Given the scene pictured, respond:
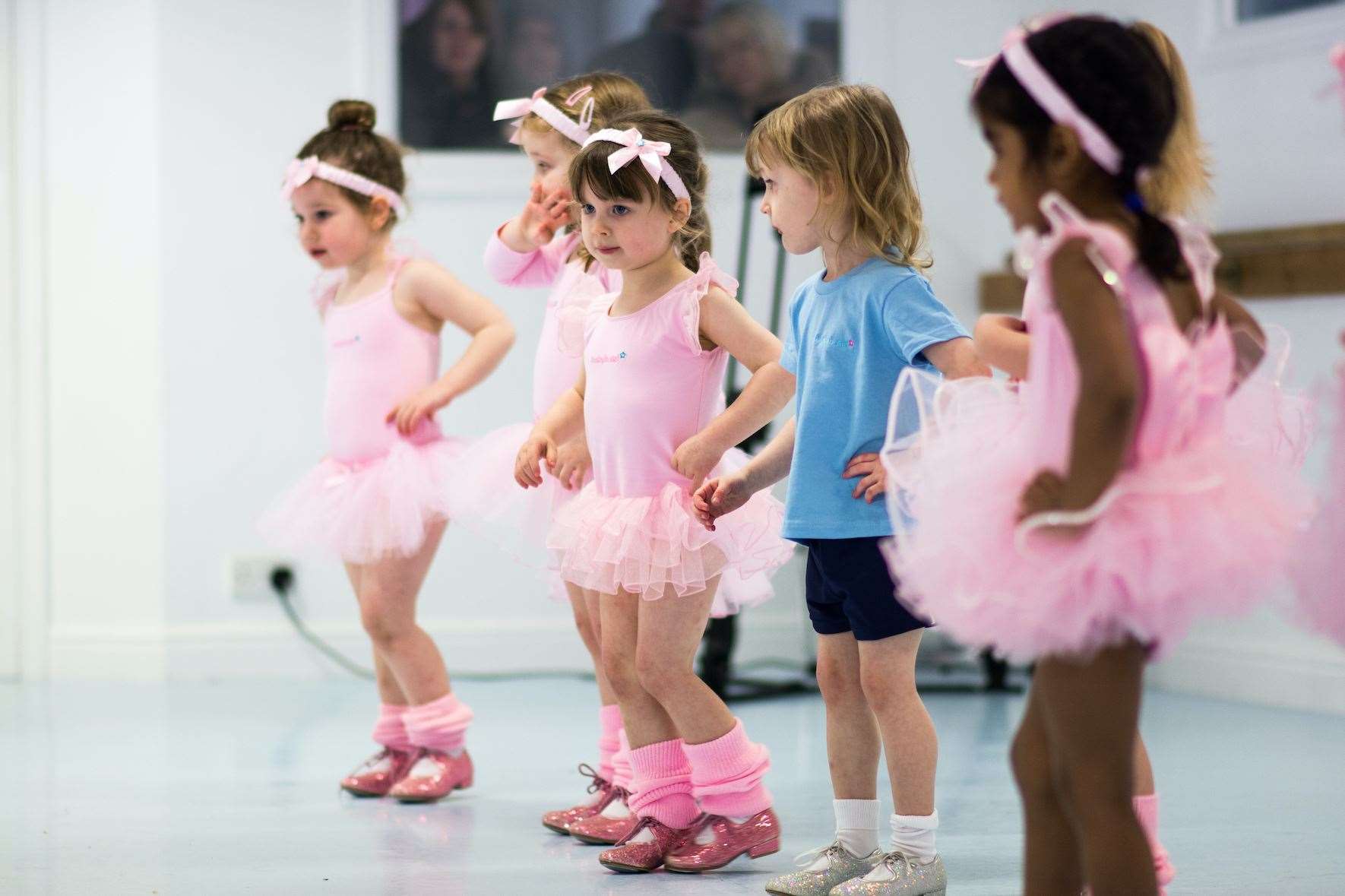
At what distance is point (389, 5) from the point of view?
4105mm

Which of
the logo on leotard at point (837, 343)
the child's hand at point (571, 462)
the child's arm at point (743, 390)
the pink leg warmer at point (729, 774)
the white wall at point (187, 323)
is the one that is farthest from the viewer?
the white wall at point (187, 323)

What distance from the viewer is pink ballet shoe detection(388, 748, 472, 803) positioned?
2.60 metres

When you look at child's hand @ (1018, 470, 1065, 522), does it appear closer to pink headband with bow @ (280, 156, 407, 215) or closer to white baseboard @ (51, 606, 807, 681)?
pink headband with bow @ (280, 156, 407, 215)

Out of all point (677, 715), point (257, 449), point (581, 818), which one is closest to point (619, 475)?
point (677, 715)

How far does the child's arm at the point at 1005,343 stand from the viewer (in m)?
1.53

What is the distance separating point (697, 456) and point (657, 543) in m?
0.13

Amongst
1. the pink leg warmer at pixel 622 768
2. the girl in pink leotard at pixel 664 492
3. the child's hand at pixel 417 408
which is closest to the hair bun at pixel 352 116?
the child's hand at pixel 417 408

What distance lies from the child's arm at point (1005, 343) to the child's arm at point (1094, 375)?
0.25 metres

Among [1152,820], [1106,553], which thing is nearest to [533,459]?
[1152,820]

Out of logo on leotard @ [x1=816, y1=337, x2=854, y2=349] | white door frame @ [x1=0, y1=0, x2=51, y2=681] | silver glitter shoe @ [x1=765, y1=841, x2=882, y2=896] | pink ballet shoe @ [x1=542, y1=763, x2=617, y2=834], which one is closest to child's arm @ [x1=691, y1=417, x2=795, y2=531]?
logo on leotard @ [x1=816, y1=337, x2=854, y2=349]

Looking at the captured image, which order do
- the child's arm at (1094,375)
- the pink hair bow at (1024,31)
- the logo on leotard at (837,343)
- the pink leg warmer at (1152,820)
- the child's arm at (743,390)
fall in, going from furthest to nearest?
the child's arm at (743,390), the logo on leotard at (837,343), the pink leg warmer at (1152,820), the pink hair bow at (1024,31), the child's arm at (1094,375)

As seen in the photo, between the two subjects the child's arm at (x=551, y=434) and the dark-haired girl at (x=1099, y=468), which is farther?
the child's arm at (x=551, y=434)

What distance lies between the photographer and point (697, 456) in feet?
6.68

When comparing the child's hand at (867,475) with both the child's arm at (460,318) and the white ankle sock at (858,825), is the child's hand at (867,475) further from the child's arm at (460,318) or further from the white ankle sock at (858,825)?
the child's arm at (460,318)
